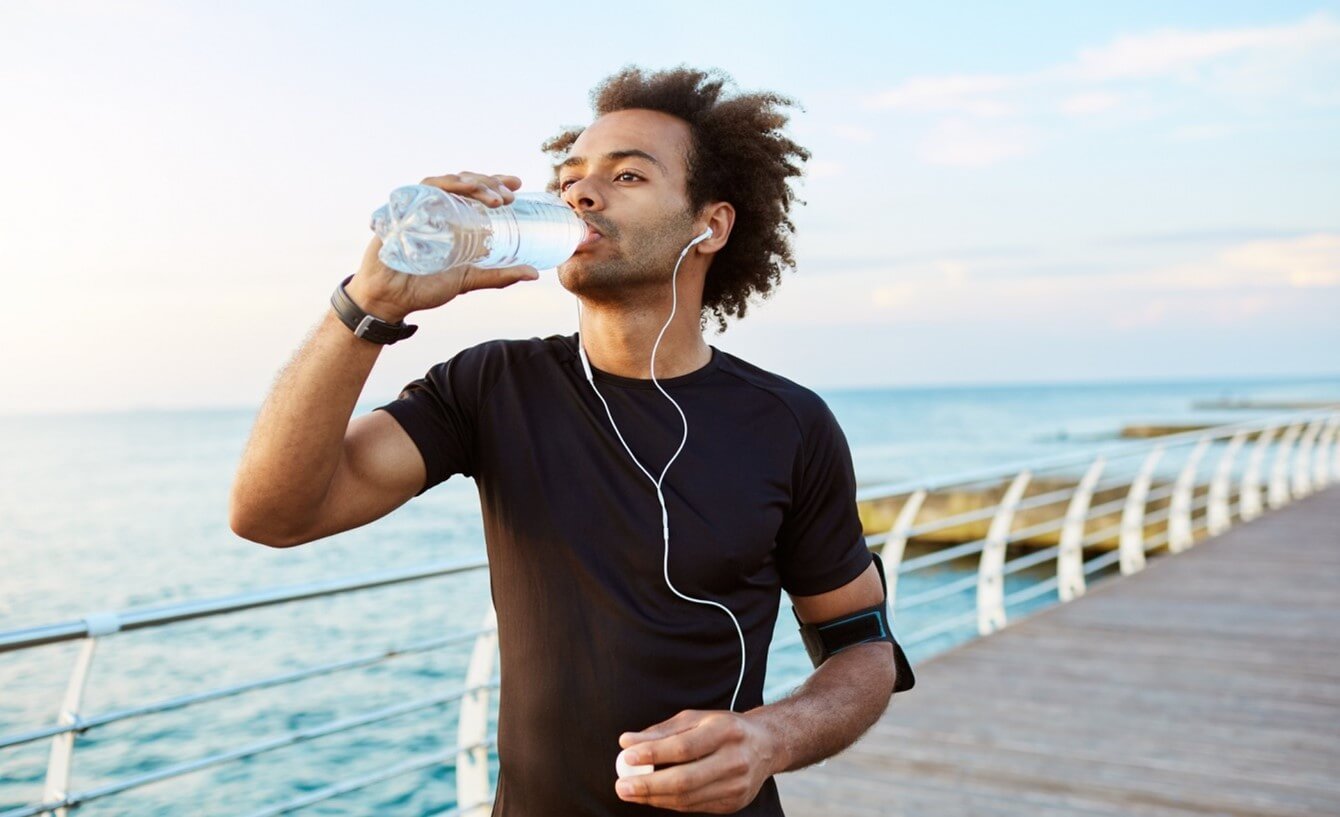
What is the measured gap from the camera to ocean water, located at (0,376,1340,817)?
317 inches

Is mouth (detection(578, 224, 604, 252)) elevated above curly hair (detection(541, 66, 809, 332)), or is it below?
below

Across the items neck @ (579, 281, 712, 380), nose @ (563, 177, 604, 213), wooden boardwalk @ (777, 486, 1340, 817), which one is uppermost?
nose @ (563, 177, 604, 213)

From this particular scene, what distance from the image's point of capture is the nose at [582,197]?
4.23 feet

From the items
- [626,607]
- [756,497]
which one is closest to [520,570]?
[626,607]

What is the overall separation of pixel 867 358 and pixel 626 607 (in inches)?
586

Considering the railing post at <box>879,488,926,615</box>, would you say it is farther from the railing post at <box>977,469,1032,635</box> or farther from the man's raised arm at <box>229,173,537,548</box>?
the man's raised arm at <box>229,173,537,548</box>

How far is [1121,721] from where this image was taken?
392 cm

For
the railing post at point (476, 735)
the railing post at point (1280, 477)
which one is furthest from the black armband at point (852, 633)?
the railing post at point (1280, 477)

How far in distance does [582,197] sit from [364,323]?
37 cm

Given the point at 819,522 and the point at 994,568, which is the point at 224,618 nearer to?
the point at 994,568

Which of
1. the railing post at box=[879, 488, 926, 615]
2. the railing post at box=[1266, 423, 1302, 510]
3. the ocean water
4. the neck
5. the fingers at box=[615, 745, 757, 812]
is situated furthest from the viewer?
the railing post at box=[1266, 423, 1302, 510]

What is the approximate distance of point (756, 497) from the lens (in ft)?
4.23

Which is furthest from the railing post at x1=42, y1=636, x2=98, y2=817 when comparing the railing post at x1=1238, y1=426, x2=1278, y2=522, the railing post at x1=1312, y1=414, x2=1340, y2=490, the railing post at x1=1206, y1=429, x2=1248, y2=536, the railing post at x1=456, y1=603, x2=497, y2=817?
the railing post at x1=1312, y1=414, x2=1340, y2=490

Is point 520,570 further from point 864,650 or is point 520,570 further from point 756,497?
point 864,650
